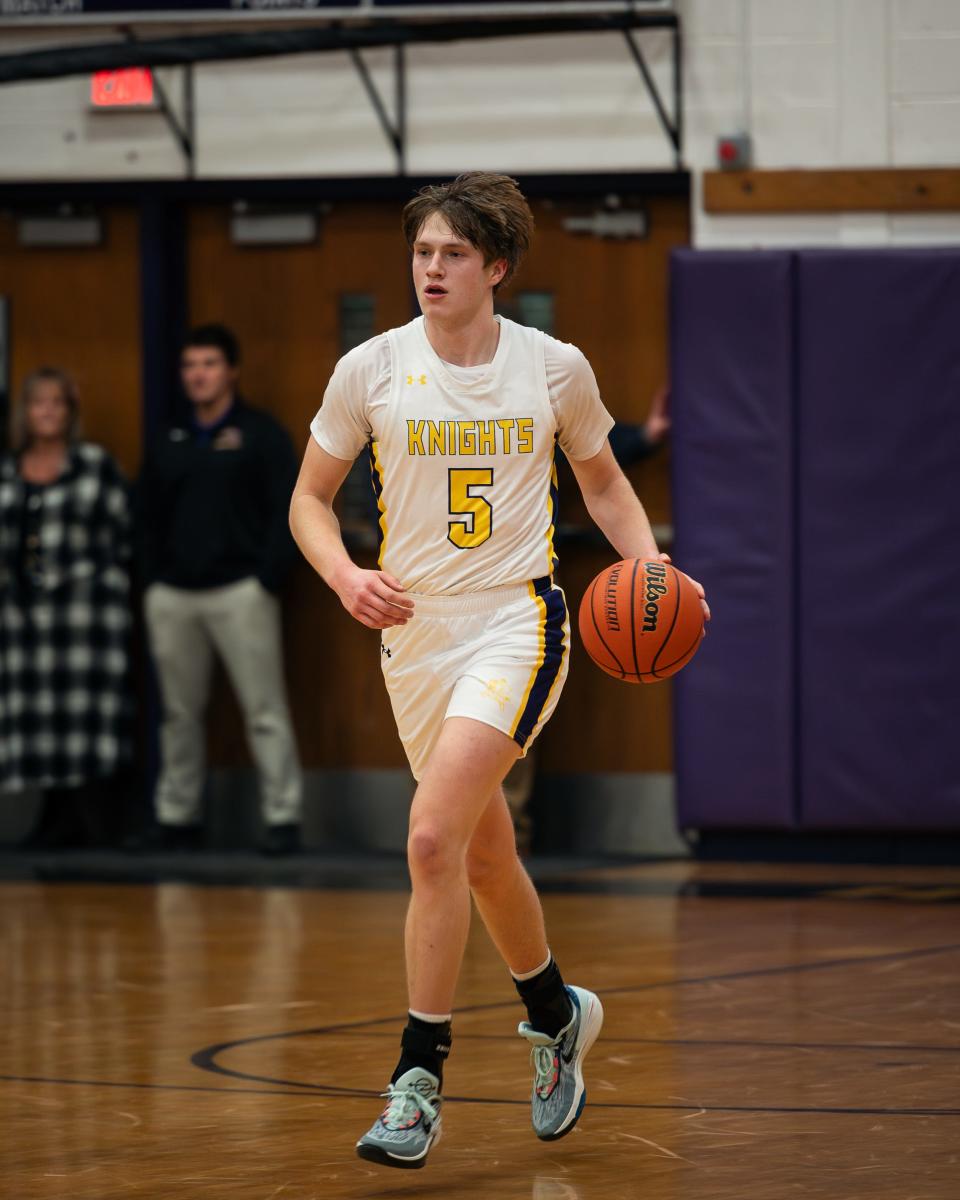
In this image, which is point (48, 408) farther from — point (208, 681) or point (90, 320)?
point (208, 681)

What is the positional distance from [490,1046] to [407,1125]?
4.67 feet

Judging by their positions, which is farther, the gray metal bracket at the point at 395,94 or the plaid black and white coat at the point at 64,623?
the plaid black and white coat at the point at 64,623

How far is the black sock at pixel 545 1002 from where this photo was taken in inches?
177

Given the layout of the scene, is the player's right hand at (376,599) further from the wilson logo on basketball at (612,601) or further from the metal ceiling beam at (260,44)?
the metal ceiling beam at (260,44)

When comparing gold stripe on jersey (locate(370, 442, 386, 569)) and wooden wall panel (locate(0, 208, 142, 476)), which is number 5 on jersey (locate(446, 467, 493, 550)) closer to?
gold stripe on jersey (locate(370, 442, 386, 569))

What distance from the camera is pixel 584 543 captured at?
32.1 ft

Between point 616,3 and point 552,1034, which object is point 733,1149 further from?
point 616,3

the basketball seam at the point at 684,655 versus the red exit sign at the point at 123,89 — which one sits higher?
the red exit sign at the point at 123,89

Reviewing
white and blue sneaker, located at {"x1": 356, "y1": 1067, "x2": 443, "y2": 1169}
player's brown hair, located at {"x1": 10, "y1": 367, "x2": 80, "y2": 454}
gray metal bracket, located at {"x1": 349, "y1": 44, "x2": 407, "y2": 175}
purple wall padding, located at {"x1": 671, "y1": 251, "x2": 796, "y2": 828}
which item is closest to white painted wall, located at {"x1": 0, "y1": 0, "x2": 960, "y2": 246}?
gray metal bracket, located at {"x1": 349, "y1": 44, "x2": 407, "y2": 175}

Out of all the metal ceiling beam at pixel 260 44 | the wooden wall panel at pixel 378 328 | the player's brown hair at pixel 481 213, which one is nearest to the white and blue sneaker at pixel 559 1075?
the player's brown hair at pixel 481 213

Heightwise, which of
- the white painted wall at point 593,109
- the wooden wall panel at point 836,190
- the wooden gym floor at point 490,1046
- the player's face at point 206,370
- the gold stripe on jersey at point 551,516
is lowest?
the wooden gym floor at point 490,1046

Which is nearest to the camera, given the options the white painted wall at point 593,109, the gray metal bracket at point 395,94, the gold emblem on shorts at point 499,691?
the gold emblem on shorts at point 499,691

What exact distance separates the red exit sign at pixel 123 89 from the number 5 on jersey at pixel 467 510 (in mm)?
6104

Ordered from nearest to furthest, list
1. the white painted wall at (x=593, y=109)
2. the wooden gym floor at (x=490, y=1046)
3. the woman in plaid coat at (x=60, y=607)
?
the wooden gym floor at (x=490, y=1046) → the white painted wall at (x=593, y=109) → the woman in plaid coat at (x=60, y=607)
